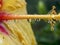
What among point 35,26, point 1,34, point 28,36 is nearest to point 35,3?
point 35,26

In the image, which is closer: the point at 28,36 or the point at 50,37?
the point at 28,36

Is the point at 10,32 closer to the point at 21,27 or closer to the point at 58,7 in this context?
the point at 21,27

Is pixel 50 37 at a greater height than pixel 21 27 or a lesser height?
lesser

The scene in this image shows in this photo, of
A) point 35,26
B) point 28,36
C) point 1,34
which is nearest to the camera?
point 1,34

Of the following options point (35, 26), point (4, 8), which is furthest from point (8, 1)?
point (35, 26)

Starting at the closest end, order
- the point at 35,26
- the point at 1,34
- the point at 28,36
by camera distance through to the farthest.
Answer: the point at 1,34
the point at 28,36
the point at 35,26

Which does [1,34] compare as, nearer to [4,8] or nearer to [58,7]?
[4,8]

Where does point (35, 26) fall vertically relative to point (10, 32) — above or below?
below

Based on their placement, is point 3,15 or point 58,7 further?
point 58,7

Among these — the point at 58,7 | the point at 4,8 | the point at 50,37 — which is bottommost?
the point at 50,37
